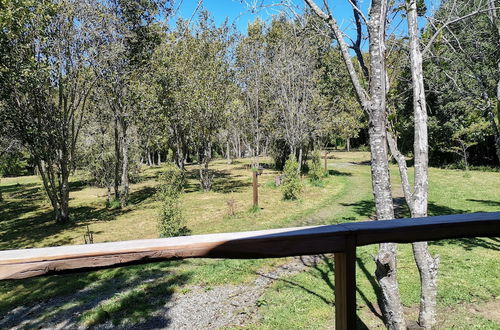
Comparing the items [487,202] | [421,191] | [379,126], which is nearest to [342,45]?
[379,126]

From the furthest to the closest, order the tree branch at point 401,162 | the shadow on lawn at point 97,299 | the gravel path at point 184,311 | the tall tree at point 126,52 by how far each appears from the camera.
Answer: the tall tree at point 126,52
the shadow on lawn at point 97,299
the gravel path at point 184,311
the tree branch at point 401,162

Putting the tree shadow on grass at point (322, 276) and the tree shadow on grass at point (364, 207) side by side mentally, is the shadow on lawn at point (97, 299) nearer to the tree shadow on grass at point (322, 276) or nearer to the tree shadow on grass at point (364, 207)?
the tree shadow on grass at point (322, 276)

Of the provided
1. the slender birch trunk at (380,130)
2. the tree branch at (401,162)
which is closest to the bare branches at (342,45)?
the slender birch trunk at (380,130)

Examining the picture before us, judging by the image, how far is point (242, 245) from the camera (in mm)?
1113

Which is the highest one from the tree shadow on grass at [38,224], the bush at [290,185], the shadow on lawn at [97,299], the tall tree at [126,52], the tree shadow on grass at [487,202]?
the tall tree at [126,52]

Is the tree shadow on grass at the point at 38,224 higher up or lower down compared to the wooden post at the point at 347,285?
lower down

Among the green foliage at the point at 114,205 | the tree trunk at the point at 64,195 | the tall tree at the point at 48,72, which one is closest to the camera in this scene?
the tall tree at the point at 48,72

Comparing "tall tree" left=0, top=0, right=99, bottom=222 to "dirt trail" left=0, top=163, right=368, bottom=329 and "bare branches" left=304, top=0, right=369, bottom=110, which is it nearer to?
"dirt trail" left=0, top=163, right=368, bottom=329

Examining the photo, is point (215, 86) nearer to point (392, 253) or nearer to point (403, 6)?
point (403, 6)

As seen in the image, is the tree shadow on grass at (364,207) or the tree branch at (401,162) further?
the tree shadow on grass at (364,207)

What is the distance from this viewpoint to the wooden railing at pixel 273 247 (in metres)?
1.04

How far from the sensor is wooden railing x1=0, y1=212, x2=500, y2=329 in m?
1.04

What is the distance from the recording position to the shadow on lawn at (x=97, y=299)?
457cm

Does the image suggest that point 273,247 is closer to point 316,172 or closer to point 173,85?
point 173,85
